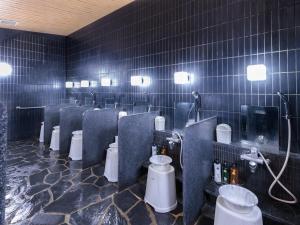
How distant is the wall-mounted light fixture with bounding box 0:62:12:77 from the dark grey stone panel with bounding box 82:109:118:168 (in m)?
3.86

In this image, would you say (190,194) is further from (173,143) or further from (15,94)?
(15,94)

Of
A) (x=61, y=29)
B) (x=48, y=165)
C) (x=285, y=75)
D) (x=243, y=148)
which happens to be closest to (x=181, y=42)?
(x=285, y=75)

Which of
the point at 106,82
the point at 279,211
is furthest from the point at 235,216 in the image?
the point at 106,82

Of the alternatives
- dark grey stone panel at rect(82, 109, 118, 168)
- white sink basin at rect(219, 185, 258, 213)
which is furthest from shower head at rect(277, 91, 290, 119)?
dark grey stone panel at rect(82, 109, 118, 168)

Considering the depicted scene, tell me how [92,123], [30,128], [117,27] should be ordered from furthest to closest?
[30,128], [117,27], [92,123]

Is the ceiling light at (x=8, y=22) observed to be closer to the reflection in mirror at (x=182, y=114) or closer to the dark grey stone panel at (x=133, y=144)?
the dark grey stone panel at (x=133, y=144)

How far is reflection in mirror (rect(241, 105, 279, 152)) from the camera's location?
7.89ft

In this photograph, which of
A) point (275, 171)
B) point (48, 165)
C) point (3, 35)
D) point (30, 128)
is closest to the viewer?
point (275, 171)

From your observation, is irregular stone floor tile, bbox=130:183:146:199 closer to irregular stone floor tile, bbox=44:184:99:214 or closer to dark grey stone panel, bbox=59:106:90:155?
irregular stone floor tile, bbox=44:184:99:214

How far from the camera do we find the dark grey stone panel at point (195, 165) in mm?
2197

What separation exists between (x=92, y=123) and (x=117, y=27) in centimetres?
245

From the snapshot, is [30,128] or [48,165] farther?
[30,128]

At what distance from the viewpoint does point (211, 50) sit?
3014 mm

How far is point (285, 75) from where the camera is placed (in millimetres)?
2314
